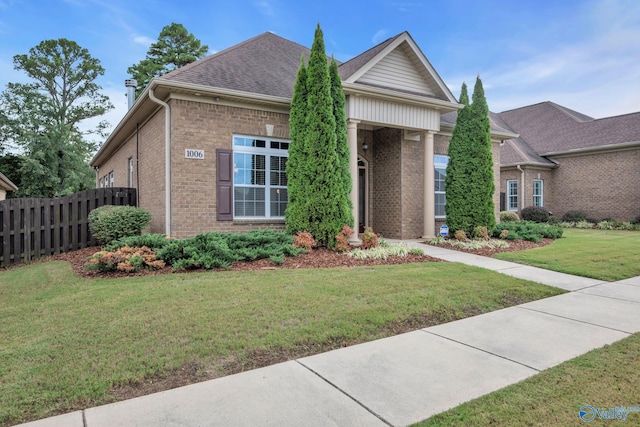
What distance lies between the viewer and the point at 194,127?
906cm

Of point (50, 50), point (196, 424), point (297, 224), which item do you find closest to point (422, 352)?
point (196, 424)

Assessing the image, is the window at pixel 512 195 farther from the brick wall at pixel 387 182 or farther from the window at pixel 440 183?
the brick wall at pixel 387 182

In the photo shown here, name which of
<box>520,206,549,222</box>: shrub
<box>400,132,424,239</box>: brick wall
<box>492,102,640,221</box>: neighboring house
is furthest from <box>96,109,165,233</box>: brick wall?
<box>520,206,549,222</box>: shrub

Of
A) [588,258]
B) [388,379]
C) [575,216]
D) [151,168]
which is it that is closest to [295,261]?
[388,379]

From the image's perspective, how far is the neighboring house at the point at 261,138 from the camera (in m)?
8.98

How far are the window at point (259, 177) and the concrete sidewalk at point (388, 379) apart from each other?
6.58 metres

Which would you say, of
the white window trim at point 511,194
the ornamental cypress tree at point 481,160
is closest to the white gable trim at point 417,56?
the ornamental cypress tree at point 481,160

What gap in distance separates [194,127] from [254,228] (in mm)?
2861

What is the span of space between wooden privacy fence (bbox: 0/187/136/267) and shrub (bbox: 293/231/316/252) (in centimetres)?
533

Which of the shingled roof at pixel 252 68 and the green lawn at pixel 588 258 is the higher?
the shingled roof at pixel 252 68

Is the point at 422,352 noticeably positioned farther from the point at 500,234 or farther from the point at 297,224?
the point at 500,234

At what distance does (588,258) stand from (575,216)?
42.8 feet

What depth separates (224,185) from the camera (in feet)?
30.6

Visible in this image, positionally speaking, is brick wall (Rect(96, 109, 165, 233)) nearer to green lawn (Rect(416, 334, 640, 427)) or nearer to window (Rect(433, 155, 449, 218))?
green lawn (Rect(416, 334, 640, 427))
